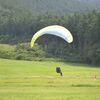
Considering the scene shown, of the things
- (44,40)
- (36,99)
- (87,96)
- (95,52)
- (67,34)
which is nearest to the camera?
(36,99)

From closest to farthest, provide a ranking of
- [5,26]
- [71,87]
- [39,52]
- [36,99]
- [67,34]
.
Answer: [36,99], [71,87], [67,34], [39,52], [5,26]

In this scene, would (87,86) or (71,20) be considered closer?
(87,86)

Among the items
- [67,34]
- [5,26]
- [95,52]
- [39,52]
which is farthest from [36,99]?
[5,26]

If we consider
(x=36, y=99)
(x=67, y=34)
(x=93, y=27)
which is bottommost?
(x=36, y=99)

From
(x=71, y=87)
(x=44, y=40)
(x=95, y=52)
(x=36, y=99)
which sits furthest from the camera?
(x=44, y=40)

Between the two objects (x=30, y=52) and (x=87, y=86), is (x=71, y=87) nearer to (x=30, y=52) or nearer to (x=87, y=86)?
(x=87, y=86)

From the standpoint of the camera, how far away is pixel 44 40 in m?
116

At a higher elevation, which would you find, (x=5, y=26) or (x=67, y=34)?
(x=5, y=26)

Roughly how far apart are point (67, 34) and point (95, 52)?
57333 mm

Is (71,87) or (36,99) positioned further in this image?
(71,87)

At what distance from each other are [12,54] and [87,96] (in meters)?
67.1

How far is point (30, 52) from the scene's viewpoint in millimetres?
88750

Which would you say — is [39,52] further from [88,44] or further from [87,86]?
[87,86]

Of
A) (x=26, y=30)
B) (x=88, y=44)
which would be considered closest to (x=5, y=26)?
(x=26, y=30)
